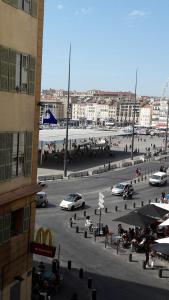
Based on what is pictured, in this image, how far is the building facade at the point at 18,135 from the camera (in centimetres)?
1623

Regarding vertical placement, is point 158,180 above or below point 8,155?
below

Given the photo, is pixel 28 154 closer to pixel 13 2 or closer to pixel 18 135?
pixel 18 135

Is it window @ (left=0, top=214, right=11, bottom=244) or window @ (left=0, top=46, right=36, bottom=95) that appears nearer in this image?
window @ (left=0, top=46, right=36, bottom=95)

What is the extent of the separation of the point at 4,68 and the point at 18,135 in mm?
2534

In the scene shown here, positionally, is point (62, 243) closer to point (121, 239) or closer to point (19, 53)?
point (121, 239)

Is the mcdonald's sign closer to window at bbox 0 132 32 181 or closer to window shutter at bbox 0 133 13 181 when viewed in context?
window at bbox 0 132 32 181

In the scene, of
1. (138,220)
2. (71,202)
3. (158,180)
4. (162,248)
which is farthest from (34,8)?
(158,180)

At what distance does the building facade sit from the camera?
16.2 m

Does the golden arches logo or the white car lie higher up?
the golden arches logo

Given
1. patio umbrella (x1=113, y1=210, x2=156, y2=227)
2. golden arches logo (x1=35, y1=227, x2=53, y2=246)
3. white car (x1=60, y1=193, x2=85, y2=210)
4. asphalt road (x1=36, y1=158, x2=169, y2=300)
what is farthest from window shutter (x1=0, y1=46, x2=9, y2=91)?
white car (x1=60, y1=193, x2=85, y2=210)

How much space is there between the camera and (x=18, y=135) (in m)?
17.5

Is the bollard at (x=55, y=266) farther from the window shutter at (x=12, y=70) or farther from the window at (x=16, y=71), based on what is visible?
the window shutter at (x=12, y=70)

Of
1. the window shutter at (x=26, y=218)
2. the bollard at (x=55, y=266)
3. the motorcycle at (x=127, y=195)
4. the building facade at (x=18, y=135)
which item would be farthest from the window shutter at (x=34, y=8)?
the motorcycle at (x=127, y=195)

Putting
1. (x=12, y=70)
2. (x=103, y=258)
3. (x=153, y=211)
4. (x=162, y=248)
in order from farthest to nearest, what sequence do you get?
(x=153, y=211)
(x=103, y=258)
(x=162, y=248)
(x=12, y=70)
